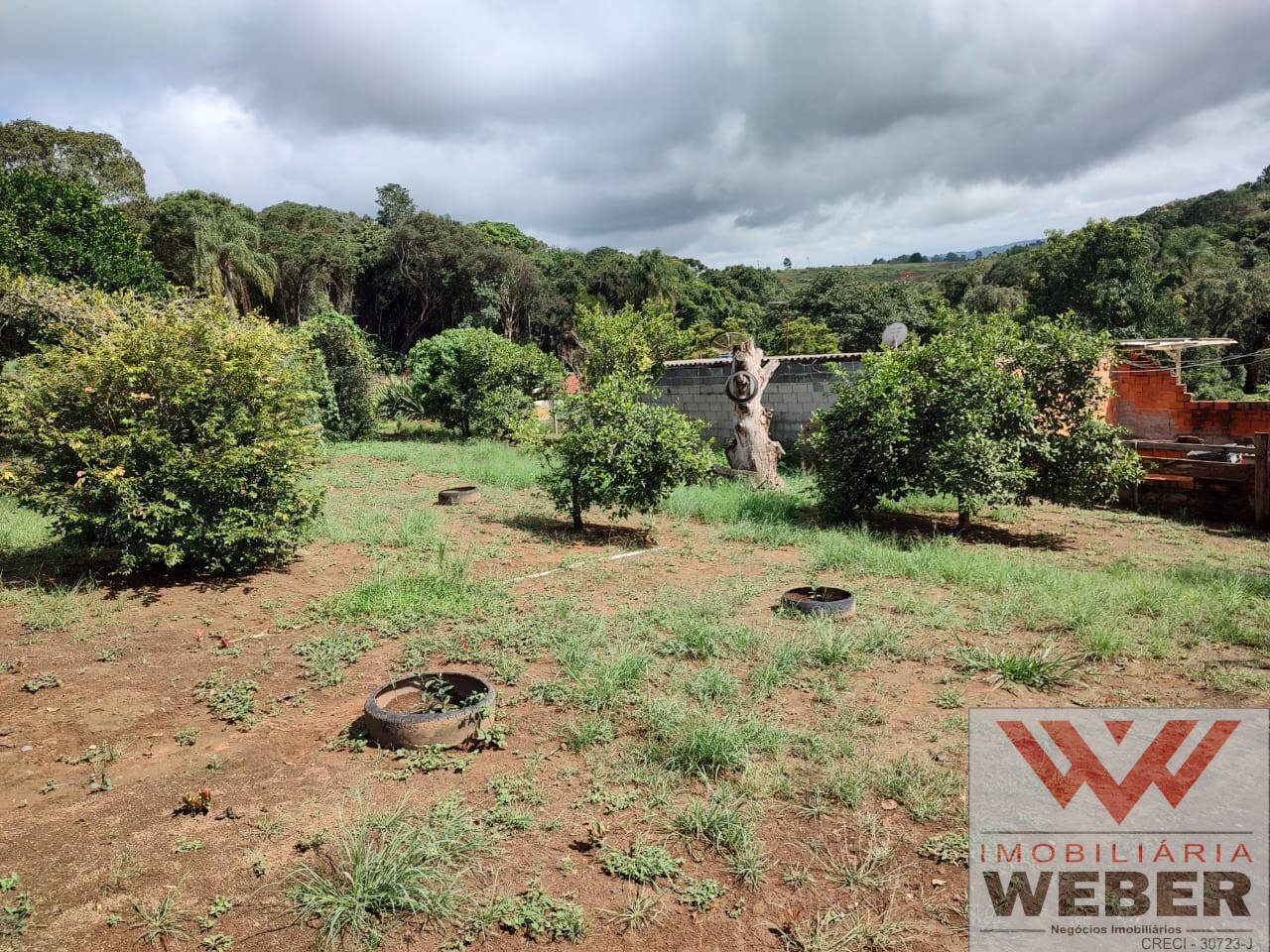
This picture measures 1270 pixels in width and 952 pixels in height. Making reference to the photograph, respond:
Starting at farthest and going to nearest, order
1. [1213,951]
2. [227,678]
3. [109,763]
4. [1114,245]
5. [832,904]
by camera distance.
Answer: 1. [1114,245]
2. [227,678]
3. [109,763]
4. [832,904]
5. [1213,951]

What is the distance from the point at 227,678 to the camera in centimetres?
428

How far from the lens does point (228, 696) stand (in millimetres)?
4031

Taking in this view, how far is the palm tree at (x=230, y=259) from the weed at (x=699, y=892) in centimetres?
2769

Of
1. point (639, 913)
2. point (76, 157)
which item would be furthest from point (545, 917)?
point (76, 157)

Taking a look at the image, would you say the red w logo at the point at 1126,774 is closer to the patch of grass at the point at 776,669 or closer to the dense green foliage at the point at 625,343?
the patch of grass at the point at 776,669

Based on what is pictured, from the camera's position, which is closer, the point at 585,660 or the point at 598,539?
the point at 585,660

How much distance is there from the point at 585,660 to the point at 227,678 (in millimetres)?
2138

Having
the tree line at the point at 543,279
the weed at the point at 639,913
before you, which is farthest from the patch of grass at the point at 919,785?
the tree line at the point at 543,279

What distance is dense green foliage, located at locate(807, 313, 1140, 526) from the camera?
7781mm

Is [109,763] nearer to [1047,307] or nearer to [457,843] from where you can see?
[457,843]

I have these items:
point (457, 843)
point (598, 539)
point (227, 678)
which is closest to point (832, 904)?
point (457, 843)

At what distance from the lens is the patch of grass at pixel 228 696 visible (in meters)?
3.84

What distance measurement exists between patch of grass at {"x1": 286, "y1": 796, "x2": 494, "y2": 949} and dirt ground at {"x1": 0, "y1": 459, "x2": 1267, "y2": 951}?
0.07 m

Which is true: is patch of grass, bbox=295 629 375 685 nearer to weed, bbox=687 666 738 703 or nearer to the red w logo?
weed, bbox=687 666 738 703
